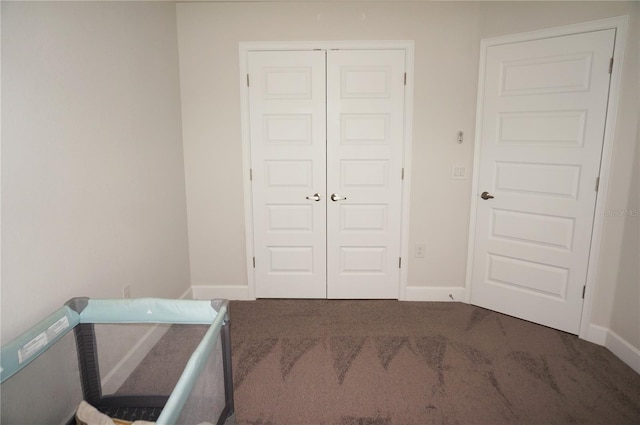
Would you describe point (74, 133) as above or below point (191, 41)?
below

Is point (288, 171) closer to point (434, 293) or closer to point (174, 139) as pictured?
point (174, 139)

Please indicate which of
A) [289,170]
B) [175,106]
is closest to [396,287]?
[289,170]

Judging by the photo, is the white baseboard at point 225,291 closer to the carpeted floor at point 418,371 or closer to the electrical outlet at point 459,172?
the carpeted floor at point 418,371

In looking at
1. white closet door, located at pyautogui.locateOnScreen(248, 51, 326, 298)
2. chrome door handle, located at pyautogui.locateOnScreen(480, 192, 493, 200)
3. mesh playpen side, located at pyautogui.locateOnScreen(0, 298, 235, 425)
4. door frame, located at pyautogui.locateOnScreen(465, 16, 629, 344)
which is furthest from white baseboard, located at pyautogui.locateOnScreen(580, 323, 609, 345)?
mesh playpen side, located at pyautogui.locateOnScreen(0, 298, 235, 425)

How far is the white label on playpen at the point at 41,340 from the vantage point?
4.50ft

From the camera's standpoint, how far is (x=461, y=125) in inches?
125

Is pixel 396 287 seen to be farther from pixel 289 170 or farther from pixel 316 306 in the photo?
pixel 289 170

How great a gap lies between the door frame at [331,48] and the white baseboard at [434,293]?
67mm

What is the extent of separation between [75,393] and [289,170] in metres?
2.12

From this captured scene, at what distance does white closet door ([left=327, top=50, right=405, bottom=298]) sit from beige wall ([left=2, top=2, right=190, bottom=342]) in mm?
1332

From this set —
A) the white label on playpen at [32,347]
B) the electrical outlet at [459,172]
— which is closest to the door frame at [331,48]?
the electrical outlet at [459,172]

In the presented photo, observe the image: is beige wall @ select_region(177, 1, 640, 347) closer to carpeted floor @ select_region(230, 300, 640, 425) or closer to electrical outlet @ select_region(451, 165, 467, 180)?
electrical outlet @ select_region(451, 165, 467, 180)

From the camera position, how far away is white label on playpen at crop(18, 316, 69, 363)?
4.50 feet

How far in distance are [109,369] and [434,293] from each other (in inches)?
101
